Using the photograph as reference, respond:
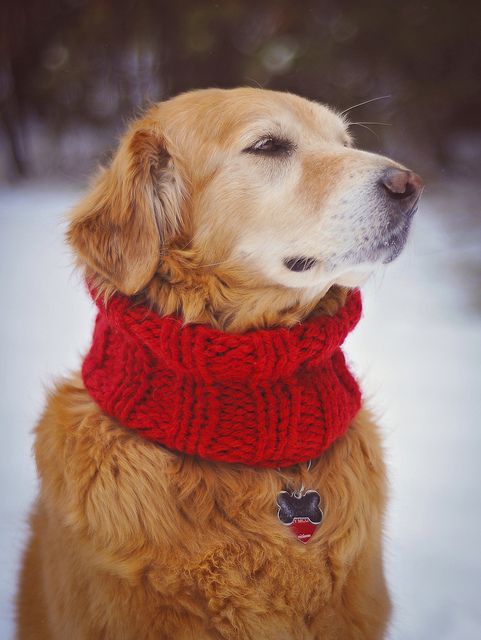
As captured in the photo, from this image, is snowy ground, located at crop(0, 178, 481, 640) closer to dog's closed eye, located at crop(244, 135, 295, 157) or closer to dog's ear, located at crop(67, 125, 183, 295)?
dog's closed eye, located at crop(244, 135, 295, 157)

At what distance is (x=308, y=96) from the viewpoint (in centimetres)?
417

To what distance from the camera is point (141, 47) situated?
4266 mm

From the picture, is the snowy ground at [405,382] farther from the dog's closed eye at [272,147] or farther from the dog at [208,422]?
the dog's closed eye at [272,147]

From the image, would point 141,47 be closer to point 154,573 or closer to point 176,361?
point 176,361

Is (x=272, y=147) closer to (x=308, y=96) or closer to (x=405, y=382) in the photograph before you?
(x=405, y=382)

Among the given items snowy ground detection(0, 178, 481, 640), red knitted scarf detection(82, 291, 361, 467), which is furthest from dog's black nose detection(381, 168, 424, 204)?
red knitted scarf detection(82, 291, 361, 467)

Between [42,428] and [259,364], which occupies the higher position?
[259,364]

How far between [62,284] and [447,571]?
2.70m

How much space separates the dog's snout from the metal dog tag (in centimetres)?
77

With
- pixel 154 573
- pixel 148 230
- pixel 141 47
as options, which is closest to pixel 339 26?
pixel 141 47

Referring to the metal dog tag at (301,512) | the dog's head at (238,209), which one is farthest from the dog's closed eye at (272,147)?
the metal dog tag at (301,512)

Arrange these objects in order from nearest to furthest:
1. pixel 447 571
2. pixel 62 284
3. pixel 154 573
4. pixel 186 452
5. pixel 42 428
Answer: pixel 154 573 → pixel 186 452 → pixel 42 428 → pixel 447 571 → pixel 62 284

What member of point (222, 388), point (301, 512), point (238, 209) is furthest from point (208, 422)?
point (238, 209)

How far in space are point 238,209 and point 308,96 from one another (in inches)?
107
